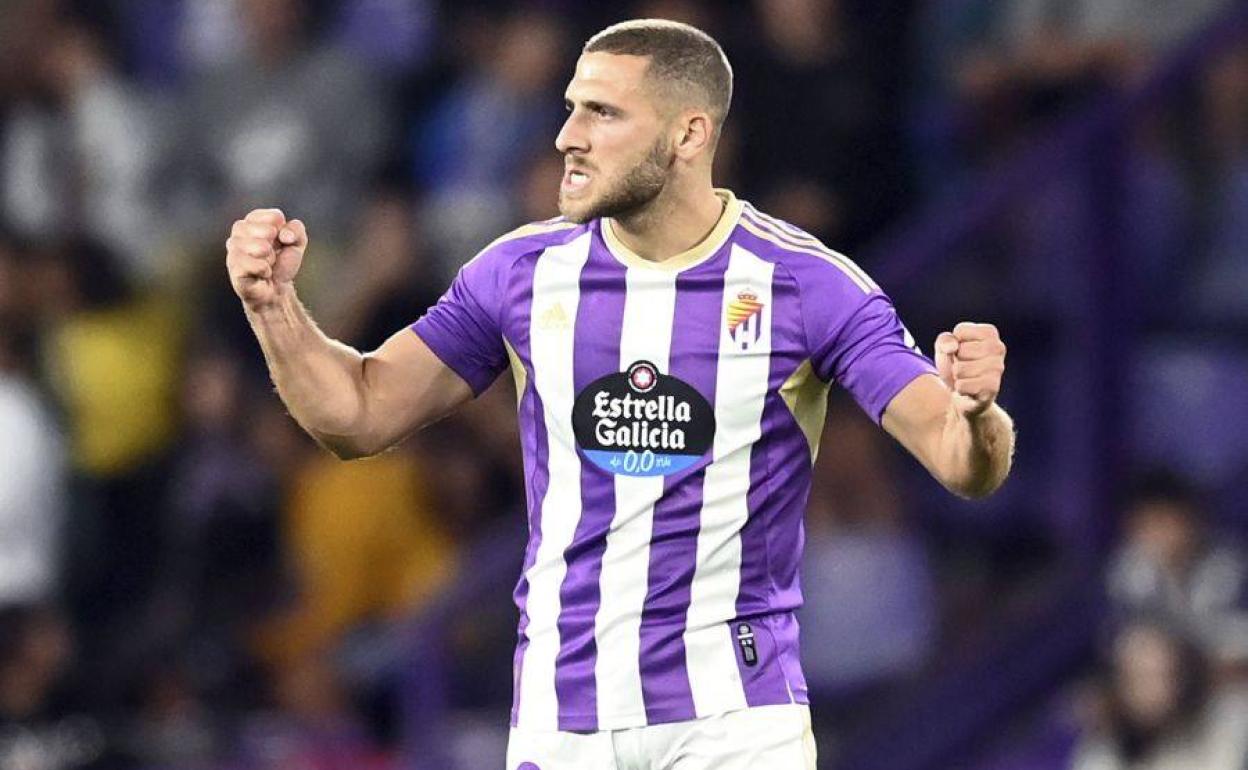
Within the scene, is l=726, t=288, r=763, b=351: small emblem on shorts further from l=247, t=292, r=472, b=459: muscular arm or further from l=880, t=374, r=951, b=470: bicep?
l=247, t=292, r=472, b=459: muscular arm

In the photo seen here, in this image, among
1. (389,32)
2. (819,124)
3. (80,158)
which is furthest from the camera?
(389,32)

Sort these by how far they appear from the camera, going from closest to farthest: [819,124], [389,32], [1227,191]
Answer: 1. [1227,191]
2. [819,124]
3. [389,32]

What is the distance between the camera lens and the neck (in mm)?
5145

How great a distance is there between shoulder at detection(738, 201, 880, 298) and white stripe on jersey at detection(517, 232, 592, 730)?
0.33 m

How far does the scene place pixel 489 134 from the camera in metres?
10.5

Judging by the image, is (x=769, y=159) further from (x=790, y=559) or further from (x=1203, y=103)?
(x=790, y=559)

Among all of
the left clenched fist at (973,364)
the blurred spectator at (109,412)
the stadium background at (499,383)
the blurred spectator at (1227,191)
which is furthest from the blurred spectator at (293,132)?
the left clenched fist at (973,364)

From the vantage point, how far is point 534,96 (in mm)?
10336

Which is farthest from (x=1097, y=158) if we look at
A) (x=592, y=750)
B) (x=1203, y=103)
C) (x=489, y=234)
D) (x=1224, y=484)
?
(x=592, y=750)

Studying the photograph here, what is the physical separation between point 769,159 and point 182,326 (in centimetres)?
253

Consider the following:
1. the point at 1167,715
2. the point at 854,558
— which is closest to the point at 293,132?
the point at 854,558

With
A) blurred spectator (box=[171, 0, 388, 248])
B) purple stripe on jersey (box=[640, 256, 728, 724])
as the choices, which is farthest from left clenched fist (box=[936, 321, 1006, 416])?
blurred spectator (box=[171, 0, 388, 248])

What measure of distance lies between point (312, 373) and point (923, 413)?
1.14 metres

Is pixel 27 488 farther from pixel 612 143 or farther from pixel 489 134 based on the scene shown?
pixel 612 143
